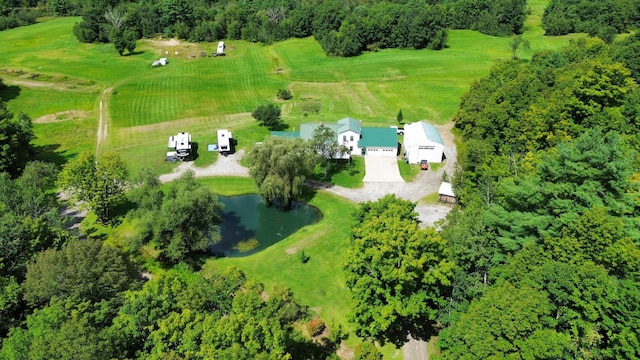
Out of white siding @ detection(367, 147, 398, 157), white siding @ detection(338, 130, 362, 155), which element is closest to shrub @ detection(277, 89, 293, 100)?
white siding @ detection(338, 130, 362, 155)

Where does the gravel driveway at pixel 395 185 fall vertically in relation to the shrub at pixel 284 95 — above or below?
below

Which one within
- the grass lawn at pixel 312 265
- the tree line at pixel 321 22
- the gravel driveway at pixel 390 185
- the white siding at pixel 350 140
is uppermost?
the tree line at pixel 321 22

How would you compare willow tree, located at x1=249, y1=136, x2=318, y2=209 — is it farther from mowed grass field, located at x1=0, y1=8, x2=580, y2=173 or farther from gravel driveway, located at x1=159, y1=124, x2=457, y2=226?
mowed grass field, located at x1=0, y1=8, x2=580, y2=173

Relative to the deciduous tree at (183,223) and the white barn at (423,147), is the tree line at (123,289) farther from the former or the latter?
the white barn at (423,147)

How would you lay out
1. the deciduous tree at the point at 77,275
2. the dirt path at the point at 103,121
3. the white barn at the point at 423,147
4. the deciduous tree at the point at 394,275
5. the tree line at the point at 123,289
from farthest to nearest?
1. the dirt path at the point at 103,121
2. the white barn at the point at 423,147
3. the deciduous tree at the point at 77,275
4. the deciduous tree at the point at 394,275
5. the tree line at the point at 123,289

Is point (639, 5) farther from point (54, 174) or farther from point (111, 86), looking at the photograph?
point (54, 174)

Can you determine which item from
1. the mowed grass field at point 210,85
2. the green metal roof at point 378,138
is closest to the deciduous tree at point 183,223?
the mowed grass field at point 210,85
